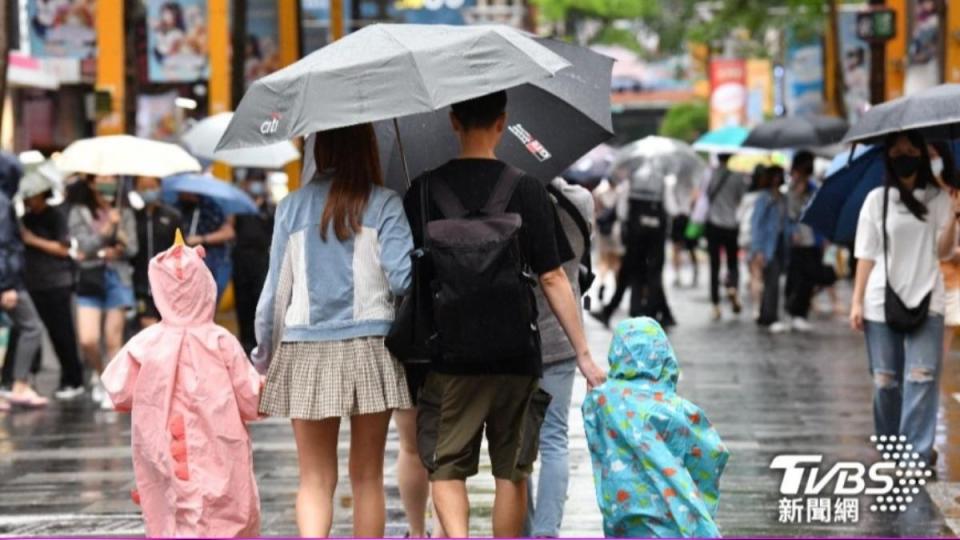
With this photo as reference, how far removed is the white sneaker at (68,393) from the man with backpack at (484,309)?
9.49 meters

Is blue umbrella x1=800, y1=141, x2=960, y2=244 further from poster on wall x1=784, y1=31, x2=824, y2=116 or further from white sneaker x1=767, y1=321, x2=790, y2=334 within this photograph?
poster on wall x1=784, y1=31, x2=824, y2=116

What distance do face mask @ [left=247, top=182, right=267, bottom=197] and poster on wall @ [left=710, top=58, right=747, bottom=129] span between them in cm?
4644

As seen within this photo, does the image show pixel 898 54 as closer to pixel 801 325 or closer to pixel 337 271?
pixel 801 325

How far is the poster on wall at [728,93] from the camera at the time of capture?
225ft

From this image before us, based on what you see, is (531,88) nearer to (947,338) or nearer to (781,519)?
(781,519)

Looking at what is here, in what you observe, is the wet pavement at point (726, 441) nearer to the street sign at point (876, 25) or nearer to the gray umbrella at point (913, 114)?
the gray umbrella at point (913, 114)

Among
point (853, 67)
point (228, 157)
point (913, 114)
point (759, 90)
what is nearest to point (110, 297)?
point (228, 157)

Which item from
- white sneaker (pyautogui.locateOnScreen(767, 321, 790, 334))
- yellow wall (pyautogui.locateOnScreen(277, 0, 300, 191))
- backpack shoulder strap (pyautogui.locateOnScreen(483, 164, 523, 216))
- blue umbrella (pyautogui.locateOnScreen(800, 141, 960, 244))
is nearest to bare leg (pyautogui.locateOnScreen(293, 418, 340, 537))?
backpack shoulder strap (pyautogui.locateOnScreen(483, 164, 523, 216))

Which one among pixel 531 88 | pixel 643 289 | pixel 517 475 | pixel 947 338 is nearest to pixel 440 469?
pixel 517 475

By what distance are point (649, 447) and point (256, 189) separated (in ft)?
51.3

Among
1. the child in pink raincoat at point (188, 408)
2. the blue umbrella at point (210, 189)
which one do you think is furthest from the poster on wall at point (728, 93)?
the child in pink raincoat at point (188, 408)

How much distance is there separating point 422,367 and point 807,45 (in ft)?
151

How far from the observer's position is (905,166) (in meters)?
11.1

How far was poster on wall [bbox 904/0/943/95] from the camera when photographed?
90.9 ft
